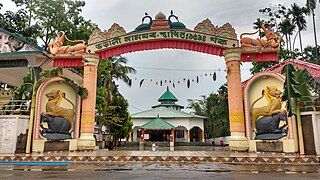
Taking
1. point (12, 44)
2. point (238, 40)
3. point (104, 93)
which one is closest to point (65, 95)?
point (12, 44)

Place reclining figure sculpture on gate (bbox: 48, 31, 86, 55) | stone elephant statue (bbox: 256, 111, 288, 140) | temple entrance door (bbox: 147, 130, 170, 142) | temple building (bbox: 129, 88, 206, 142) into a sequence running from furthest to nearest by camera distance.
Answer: temple entrance door (bbox: 147, 130, 170, 142), temple building (bbox: 129, 88, 206, 142), reclining figure sculpture on gate (bbox: 48, 31, 86, 55), stone elephant statue (bbox: 256, 111, 288, 140)

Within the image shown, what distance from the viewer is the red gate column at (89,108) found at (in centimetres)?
1345

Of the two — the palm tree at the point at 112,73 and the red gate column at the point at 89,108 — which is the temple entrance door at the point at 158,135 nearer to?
the palm tree at the point at 112,73

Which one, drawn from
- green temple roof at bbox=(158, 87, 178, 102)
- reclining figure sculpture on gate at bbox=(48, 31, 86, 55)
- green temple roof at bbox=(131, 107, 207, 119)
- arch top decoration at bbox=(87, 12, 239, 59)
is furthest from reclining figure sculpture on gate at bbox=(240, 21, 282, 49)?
green temple roof at bbox=(158, 87, 178, 102)

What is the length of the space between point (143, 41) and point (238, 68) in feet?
16.0

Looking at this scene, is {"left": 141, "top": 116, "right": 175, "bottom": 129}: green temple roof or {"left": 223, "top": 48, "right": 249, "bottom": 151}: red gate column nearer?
{"left": 223, "top": 48, "right": 249, "bottom": 151}: red gate column

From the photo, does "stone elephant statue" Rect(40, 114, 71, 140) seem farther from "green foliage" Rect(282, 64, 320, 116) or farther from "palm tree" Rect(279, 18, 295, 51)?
"palm tree" Rect(279, 18, 295, 51)

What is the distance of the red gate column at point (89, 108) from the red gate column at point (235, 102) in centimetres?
659

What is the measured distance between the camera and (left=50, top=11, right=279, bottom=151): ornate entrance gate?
546 inches

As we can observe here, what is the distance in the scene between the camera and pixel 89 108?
45.6 ft

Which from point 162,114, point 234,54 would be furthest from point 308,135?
point 162,114

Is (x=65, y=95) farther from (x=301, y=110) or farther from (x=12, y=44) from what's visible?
(x=301, y=110)

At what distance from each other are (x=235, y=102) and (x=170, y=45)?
4274mm

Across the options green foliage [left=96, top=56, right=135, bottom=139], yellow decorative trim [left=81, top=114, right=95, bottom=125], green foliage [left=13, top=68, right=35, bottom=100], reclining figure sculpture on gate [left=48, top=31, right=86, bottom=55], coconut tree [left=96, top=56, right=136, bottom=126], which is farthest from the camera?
green foliage [left=96, top=56, right=135, bottom=139]
